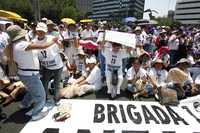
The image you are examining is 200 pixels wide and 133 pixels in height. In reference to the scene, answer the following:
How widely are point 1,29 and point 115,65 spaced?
3386 millimetres

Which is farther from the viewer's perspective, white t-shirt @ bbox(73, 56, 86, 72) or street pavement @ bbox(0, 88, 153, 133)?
white t-shirt @ bbox(73, 56, 86, 72)

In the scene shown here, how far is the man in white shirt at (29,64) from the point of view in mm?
6613

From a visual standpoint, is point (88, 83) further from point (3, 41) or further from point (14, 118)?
point (14, 118)

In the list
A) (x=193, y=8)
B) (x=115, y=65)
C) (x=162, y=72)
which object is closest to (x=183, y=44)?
(x=162, y=72)

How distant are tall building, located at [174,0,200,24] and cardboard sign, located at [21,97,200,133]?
11223cm

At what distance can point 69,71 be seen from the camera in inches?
414

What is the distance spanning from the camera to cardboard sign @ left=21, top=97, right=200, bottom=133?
6.76 metres

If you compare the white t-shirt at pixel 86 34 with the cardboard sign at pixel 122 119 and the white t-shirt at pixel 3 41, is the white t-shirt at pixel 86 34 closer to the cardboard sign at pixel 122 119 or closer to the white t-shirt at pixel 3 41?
the white t-shirt at pixel 3 41

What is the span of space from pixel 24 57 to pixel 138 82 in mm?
3625

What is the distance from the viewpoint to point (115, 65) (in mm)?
9148

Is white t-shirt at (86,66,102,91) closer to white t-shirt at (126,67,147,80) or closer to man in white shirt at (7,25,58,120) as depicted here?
white t-shirt at (126,67,147,80)


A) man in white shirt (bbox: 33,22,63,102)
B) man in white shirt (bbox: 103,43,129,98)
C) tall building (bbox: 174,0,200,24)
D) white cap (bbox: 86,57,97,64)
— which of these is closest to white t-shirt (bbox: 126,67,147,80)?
man in white shirt (bbox: 103,43,129,98)

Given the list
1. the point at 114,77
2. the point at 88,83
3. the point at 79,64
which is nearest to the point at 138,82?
the point at 114,77

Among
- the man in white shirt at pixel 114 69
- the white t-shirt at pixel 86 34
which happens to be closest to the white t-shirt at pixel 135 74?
the man in white shirt at pixel 114 69
